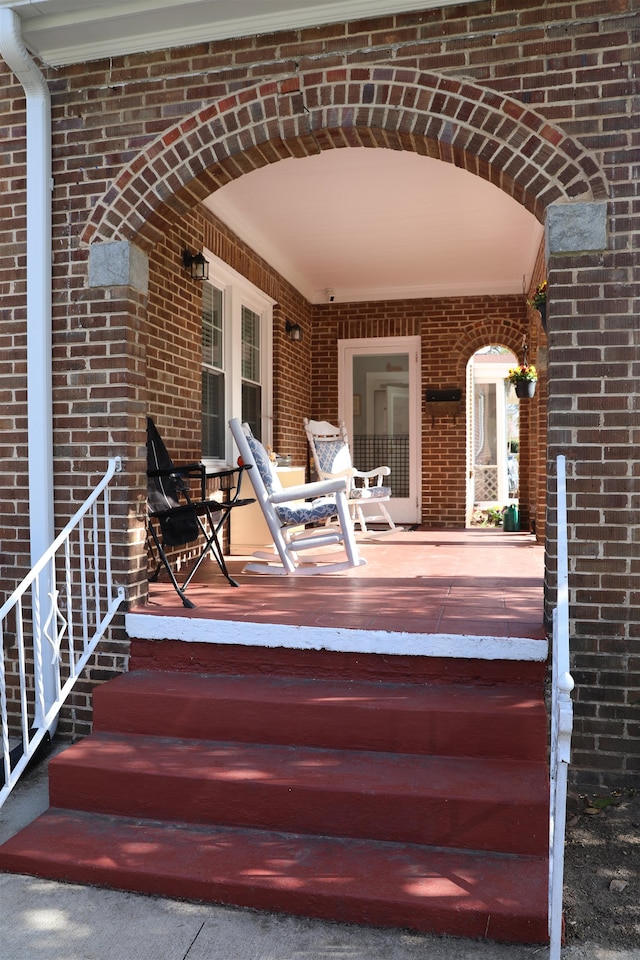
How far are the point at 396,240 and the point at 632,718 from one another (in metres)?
4.99

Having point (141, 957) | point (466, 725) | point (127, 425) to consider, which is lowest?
point (141, 957)

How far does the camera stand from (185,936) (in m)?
2.13

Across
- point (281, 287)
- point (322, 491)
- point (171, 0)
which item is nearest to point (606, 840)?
point (322, 491)

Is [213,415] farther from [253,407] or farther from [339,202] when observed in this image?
[339,202]

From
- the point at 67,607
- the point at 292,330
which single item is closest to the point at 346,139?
the point at 67,607

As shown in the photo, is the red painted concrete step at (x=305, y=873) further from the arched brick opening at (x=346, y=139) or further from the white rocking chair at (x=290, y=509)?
the arched brick opening at (x=346, y=139)

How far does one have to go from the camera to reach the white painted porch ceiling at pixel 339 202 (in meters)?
3.27

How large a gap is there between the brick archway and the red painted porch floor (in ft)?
5.78

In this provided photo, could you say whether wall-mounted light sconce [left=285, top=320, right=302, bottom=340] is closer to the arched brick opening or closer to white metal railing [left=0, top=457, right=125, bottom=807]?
the arched brick opening

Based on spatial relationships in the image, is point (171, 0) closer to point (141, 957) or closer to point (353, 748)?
point (353, 748)

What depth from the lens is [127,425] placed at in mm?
3525

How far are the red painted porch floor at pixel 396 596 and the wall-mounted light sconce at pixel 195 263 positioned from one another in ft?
6.65

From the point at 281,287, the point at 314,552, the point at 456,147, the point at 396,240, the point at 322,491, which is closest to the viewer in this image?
the point at 456,147

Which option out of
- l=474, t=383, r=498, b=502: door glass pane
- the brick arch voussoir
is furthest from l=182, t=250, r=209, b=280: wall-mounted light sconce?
l=474, t=383, r=498, b=502: door glass pane
